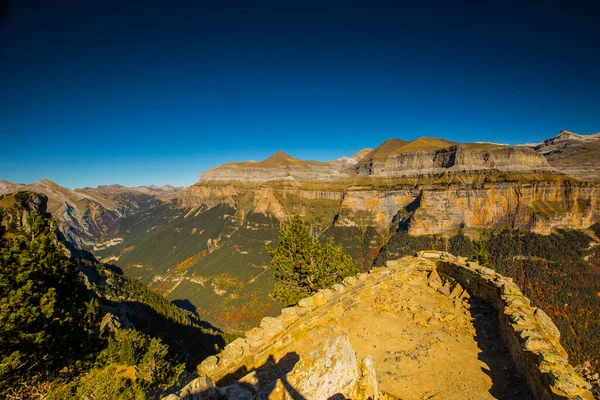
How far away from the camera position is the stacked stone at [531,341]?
6.22m

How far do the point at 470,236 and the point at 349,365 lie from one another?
21652 cm

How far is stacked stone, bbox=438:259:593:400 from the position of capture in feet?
20.4

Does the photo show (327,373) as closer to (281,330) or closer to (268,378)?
(268,378)

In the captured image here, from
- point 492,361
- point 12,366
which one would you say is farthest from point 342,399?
point 12,366

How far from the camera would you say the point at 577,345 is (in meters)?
78.6

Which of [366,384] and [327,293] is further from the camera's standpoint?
[327,293]

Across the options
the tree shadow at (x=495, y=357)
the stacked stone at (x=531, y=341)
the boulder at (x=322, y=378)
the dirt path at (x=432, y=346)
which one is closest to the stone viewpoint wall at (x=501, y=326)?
the stacked stone at (x=531, y=341)

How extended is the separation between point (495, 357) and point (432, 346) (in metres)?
2.04

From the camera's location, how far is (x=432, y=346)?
32.6ft

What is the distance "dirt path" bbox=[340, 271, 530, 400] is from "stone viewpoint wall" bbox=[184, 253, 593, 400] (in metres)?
0.54

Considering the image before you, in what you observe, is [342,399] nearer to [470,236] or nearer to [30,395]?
[30,395]

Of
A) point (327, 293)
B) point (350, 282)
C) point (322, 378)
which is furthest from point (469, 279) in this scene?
point (322, 378)

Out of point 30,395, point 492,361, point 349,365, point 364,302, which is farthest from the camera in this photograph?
point 364,302

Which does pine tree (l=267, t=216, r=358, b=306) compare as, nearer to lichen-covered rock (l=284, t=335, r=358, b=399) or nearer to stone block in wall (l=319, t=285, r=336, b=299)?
stone block in wall (l=319, t=285, r=336, b=299)
